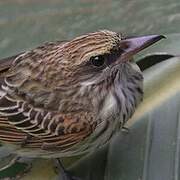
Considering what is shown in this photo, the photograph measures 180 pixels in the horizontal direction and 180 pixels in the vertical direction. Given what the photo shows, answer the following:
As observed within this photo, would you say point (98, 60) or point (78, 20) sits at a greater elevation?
point (98, 60)

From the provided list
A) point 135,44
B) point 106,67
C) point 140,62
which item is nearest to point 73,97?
point 106,67

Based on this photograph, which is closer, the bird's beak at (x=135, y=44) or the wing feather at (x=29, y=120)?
the bird's beak at (x=135, y=44)

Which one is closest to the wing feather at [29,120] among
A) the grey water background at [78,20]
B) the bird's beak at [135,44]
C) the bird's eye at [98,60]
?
the bird's eye at [98,60]

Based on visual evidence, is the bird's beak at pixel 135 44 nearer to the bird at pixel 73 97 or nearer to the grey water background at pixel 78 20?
the bird at pixel 73 97

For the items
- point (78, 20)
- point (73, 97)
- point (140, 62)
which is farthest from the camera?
point (78, 20)

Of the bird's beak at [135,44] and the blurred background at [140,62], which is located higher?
the bird's beak at [135,44]

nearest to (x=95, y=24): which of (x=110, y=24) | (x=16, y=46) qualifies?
(x=110, y=24)

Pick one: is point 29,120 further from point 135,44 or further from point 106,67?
point 135,44
